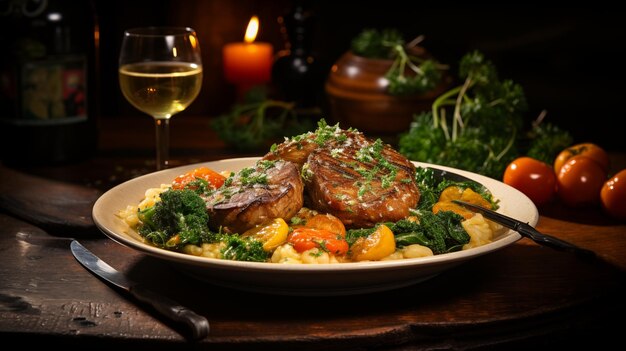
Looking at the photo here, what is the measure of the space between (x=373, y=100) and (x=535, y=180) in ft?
5.03

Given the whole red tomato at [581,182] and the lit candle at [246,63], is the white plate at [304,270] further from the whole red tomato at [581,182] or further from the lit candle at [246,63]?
the lit candle at [246,63]

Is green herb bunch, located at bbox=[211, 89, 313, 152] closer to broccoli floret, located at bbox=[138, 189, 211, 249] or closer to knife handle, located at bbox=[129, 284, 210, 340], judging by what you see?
broccoli floret, located at bbox=[138, 189, 211, 249]

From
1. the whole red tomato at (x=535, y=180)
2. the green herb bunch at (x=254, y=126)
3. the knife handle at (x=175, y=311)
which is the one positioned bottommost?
the green herb bunch at (x=254, y=126)

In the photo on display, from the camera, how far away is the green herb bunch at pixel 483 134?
14.4 feet

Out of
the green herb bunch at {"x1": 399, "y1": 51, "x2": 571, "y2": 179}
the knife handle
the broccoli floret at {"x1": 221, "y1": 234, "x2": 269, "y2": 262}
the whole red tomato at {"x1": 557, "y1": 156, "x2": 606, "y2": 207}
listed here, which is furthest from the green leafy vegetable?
the green herb bunch at {"x1": 399, "y1": 51, "x2": 571, "y2": 179}

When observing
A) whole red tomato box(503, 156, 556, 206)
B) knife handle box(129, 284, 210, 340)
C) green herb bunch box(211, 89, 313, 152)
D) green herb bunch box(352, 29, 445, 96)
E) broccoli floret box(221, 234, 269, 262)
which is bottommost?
green herb bunch box(211, 89, 313, 152)

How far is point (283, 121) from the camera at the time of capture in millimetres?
5379

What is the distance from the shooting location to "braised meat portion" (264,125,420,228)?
304 centimetres

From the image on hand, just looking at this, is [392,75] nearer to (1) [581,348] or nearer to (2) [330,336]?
(1) [581,348]

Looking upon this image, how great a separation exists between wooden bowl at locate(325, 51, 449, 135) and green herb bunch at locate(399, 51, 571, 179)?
31cm

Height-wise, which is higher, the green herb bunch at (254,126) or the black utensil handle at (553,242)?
the black utensil handle at (553,242)

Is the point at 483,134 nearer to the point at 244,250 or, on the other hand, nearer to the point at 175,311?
the point at 244,250

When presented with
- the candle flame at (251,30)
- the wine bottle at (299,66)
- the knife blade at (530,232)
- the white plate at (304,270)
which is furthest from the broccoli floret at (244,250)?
the candle flame at (251,30)

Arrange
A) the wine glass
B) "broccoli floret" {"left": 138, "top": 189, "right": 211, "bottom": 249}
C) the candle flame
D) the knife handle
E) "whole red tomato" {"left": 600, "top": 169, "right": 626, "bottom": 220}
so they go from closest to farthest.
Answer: the knife handle, "broccoli floret" {"left": 138, "top": 189, "right": 211, "bottom": 249}, "whole red tomato" {"left": 600, "top": 169, "right": 626, "bottom": 220}, the wine glass, the candle flame
